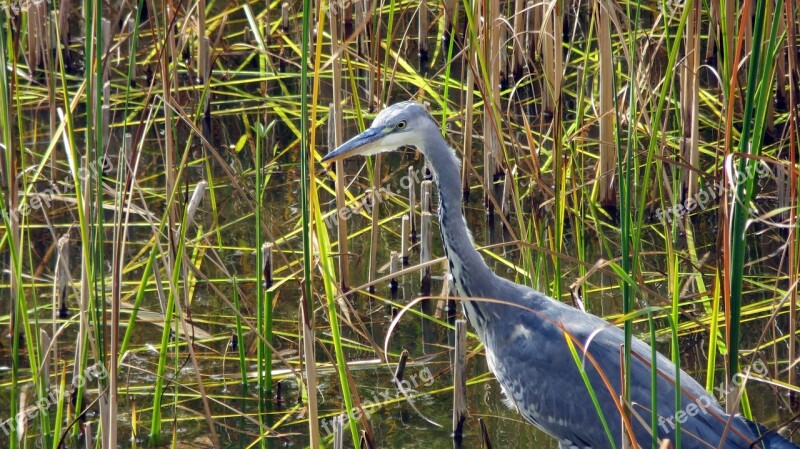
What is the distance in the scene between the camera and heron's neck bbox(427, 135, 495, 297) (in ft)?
10.6

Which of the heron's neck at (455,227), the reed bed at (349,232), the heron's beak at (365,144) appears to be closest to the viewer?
the reed bed at (349,232)

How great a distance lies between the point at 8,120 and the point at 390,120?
1.18 metres

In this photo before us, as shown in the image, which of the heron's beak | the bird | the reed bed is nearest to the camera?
the reed bed

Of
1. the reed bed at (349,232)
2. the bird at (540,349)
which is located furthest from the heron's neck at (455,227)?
the reed bed at (349,232)

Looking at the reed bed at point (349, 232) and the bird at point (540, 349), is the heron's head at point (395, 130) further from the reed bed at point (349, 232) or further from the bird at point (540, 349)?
the reed bed at point (349, 232)

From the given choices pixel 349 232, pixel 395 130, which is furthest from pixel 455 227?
pixel 349 232

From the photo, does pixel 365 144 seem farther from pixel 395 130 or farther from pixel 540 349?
pixel 540 349

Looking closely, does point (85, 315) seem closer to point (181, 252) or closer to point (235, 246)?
point (181, 252)

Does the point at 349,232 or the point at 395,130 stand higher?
the point at 395,130

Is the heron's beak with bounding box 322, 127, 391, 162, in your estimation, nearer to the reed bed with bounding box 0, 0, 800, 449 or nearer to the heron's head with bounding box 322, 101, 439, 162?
the heron's head with bounding box 322, 101, 439, 162

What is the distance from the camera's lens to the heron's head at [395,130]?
314cm

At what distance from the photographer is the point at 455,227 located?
329cm

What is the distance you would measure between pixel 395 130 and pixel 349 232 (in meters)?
1.75

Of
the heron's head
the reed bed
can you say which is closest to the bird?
the heron's head
